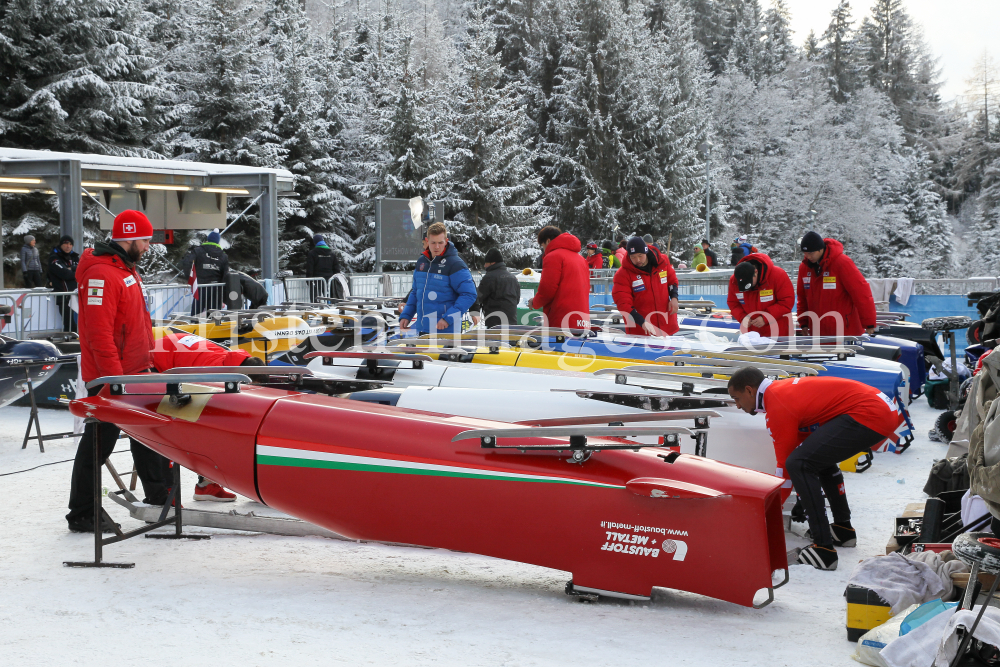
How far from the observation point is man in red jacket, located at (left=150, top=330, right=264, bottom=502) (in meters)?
5.40

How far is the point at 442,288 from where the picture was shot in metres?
7.84

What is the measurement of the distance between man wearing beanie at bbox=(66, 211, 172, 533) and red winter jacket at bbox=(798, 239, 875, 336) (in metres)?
5.90

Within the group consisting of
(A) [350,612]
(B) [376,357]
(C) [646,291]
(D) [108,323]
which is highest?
(C) [646,291]

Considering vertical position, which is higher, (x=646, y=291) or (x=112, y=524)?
(x=646, y=291)

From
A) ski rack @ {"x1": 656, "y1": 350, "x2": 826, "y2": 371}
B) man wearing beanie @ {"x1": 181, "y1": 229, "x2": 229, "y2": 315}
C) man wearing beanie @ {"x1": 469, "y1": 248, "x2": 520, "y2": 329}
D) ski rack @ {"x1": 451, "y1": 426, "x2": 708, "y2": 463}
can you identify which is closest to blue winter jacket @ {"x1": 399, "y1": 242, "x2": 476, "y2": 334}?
man wearing beanie @ {"x1": 469, "y1": 248, "x2": 520, "y2": 329}

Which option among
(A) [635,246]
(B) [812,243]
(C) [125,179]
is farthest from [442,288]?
(C) [125,179]

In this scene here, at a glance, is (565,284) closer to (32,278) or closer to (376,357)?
(376,357)

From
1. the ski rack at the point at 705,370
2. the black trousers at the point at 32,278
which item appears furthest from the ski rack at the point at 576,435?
the black trousers at the point at 32,278

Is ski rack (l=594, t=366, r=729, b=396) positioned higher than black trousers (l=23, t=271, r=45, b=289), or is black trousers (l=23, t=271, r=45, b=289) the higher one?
black trousers (l=23, t=271, r=45, b=289)

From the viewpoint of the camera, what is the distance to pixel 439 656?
332cm

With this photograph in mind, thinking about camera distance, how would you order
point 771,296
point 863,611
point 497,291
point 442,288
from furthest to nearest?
point 497,291, point 771,296, point 442,288, point 863,611

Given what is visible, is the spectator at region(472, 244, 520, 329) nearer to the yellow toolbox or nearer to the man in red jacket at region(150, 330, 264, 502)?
the man in red jacket at region(150, 330, 264, 502)

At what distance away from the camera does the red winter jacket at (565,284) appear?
27.9 feet

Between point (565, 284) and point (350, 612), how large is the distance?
17.0 feet
